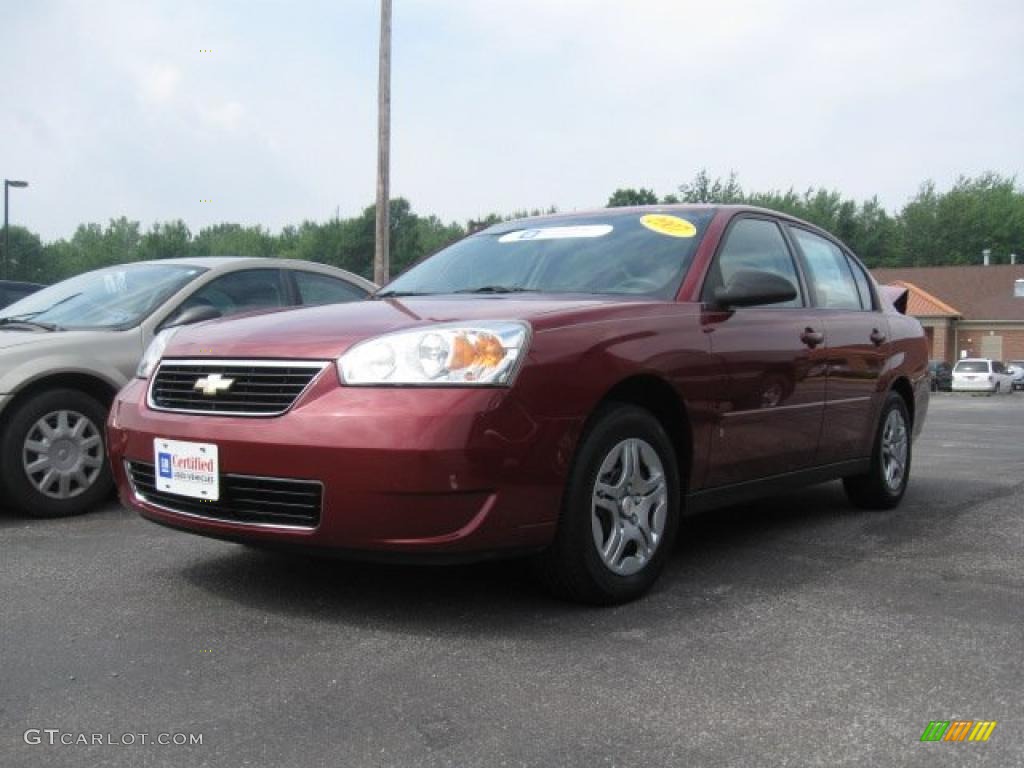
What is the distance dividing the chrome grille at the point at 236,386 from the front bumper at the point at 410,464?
6 centimetres

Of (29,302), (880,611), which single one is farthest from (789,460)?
(29,302)

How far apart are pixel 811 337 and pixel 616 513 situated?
168 cm

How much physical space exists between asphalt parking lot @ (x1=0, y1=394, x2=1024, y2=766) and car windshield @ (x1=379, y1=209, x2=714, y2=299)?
1163 mm

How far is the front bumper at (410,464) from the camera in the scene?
3.01m

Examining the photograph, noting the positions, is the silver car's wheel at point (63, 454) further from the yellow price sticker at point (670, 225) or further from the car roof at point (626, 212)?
the yellow price sticker at point (670, 225)

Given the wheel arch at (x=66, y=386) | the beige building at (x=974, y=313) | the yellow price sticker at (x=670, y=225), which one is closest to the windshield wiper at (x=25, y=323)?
the wheel arch at (x=66, y=386)

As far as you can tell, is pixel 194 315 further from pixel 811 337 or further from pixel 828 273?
pixel 828 273

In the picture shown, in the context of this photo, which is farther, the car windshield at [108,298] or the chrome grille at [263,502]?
the car windshield at [108,298]

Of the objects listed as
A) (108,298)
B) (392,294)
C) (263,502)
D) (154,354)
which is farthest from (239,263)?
(263,502)

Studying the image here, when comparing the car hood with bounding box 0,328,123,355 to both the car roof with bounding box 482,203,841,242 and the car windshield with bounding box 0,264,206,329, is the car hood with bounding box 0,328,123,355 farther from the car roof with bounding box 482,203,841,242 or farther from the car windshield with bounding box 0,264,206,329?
the car roof with bounding box 482,203,841,242

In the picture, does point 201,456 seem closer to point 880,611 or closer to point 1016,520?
point 880,611

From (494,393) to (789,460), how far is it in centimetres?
198

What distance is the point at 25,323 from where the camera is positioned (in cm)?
566

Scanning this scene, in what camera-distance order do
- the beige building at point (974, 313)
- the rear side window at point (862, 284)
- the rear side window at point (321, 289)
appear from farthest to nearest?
the beige building at point (974, 313) → the rear side window at point (321, 289) → the rear side window at point (862, 284)
